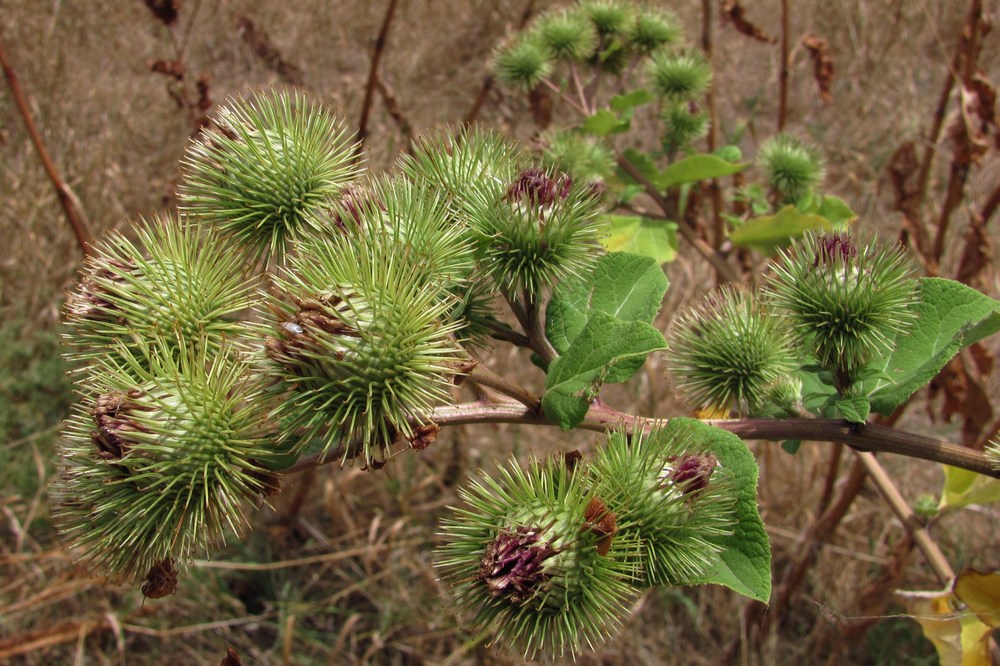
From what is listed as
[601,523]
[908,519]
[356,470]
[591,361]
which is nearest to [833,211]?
[908,519]

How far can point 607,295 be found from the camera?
1.34m

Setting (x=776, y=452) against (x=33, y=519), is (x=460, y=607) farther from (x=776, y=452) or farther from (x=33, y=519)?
(x=33, y=519)

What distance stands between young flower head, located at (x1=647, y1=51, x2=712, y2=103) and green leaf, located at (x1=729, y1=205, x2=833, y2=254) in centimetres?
65

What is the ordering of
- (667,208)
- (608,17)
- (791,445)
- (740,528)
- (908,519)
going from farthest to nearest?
(608,17), (667,208), (908,519), (791,445), (740,528)

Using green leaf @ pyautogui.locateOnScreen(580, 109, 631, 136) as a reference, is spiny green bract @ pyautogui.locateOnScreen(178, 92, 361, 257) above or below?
below

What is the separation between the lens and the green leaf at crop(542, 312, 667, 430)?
1.05 m

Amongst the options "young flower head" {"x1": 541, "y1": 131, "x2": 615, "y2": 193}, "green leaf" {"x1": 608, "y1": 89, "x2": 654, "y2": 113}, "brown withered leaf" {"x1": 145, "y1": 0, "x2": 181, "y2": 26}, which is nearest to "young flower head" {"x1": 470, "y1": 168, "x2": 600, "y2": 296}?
"young flower head" {"x1": 541, "y1": 131, "x2": 615, "y2": 193}

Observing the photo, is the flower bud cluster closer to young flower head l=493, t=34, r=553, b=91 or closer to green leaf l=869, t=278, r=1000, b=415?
green leaf l=869, t=278, r=1000, b=415

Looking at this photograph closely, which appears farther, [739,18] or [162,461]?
[739,18]

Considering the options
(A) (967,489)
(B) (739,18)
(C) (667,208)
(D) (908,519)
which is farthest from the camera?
(B) (739,18)

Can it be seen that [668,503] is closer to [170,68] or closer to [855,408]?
[855,408]

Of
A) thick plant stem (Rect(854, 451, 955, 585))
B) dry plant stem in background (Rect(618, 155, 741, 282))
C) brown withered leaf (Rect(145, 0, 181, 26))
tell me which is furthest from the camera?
brown withered leaf (Rect(145, 0, 181, 26))

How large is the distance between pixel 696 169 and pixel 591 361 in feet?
3.95

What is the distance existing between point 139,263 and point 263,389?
1.19 feet
